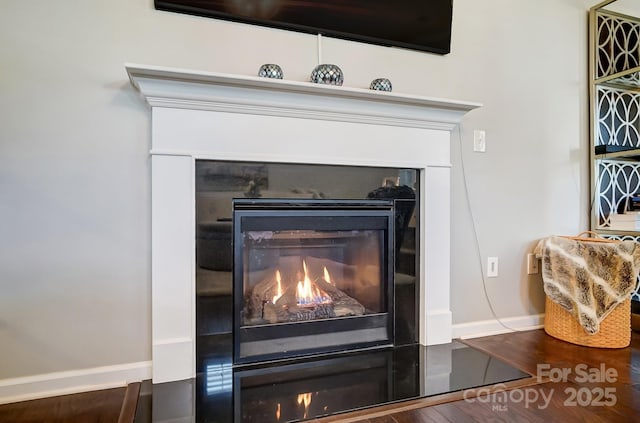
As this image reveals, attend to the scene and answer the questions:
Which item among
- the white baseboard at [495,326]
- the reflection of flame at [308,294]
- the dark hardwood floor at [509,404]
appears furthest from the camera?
the white baseboard at [495,326]

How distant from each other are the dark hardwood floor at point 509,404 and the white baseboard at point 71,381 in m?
0.03

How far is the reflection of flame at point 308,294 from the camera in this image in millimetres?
1801

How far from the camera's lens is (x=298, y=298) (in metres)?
1.80

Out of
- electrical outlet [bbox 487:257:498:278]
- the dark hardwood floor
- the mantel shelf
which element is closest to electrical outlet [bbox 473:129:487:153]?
the mantel shelf

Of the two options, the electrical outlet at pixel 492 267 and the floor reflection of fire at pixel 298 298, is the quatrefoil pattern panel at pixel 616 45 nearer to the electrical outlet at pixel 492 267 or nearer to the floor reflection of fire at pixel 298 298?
the electrical outlet at pixel 492 267

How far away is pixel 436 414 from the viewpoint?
126 centimetres

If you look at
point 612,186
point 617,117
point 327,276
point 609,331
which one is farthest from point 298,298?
point 617,117

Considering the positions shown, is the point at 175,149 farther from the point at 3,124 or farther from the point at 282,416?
the point at 282,416

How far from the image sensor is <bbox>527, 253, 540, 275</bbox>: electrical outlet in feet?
7.10

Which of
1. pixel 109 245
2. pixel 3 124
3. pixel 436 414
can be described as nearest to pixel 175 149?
pixel 109 245

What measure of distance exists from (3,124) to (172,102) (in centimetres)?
58

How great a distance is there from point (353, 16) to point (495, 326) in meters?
1.76

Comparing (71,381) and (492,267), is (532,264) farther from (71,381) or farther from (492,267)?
(71,381)

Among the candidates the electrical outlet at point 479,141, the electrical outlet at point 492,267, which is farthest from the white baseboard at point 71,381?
the electrical outlet at point 479,141
